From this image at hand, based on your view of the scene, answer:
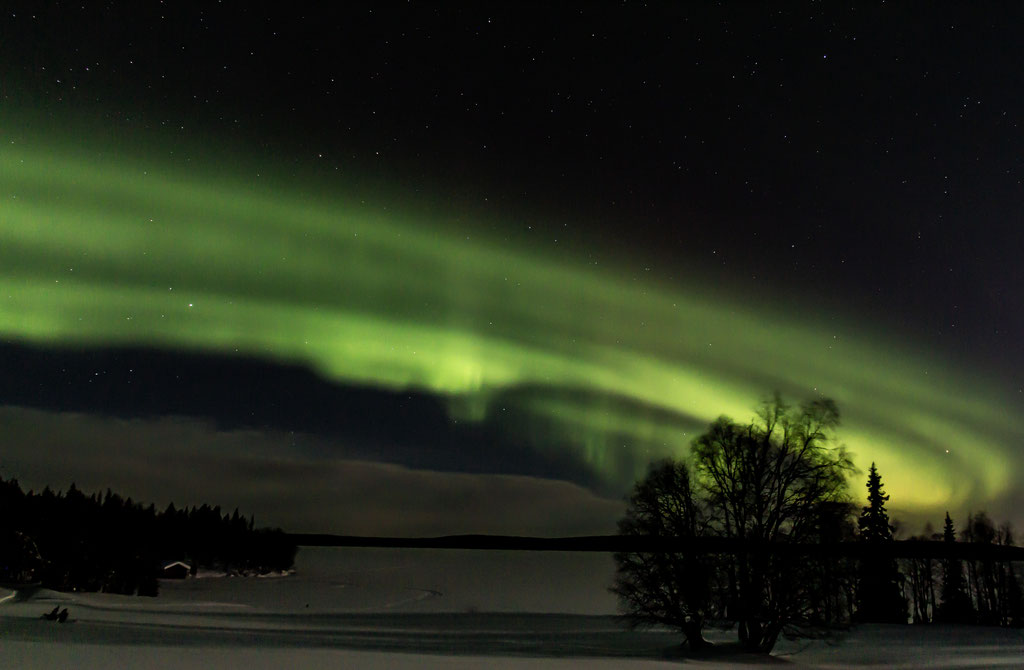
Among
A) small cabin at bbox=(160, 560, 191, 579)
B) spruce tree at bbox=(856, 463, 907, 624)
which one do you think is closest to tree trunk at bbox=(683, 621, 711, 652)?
spruce tree at bbox=(856, 463, 907, 624)

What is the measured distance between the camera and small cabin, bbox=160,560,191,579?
318ft

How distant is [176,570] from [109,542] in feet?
70.6

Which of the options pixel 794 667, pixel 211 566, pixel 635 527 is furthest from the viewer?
pixel 211 566

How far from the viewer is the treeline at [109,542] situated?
73438mm

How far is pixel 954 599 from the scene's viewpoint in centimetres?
8038

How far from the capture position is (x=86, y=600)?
204ft

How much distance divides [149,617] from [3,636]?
25667 mm

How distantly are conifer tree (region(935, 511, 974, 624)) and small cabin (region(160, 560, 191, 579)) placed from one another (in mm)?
92674

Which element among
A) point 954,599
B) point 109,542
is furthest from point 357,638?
point 954,599

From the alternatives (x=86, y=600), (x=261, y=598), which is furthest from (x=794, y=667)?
(x=261, y=598)

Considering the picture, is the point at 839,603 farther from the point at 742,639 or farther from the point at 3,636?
the point at 3,636

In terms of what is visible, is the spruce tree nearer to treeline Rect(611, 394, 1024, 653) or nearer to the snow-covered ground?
the snow-covered ground

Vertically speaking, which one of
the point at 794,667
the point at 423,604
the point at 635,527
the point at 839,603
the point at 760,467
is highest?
the point at 760,467

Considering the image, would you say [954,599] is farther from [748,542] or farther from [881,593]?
[748,542]
